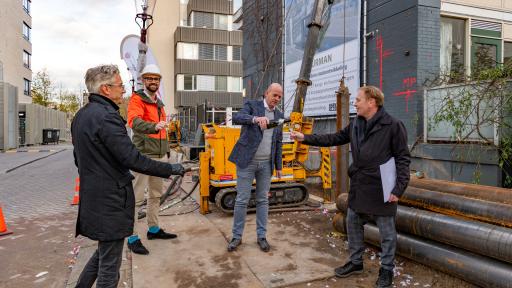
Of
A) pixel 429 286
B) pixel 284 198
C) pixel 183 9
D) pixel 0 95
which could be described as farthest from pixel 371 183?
pixel 183 9

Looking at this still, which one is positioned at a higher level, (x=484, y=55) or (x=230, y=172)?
(x=484, y=55)

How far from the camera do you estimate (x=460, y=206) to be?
3.76 metres

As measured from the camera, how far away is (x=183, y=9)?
38.9 meters

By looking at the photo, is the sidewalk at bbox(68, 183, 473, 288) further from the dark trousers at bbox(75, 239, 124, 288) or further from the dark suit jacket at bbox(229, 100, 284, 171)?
the dark suit jacket at bbox(229, 100, 284, 171)

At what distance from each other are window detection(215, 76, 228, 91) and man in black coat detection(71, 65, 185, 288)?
33947 millimetres

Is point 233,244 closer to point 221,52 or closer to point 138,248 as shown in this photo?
point 138,248

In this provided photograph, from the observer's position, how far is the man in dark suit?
4375 mm

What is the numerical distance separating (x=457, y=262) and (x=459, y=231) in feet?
0.91

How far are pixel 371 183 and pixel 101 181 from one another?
2281 mm

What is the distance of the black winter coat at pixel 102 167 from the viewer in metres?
2.52

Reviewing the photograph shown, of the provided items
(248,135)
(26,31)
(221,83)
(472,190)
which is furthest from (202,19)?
(472,190)

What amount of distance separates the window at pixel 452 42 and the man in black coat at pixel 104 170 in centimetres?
750

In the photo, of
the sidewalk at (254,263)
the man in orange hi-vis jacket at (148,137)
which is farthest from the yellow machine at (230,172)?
the man in orange hi-vis jacket at (148,137)

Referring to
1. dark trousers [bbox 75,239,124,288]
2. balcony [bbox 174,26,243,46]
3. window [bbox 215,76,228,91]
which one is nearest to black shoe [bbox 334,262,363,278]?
dark trousers [bbox 75,239,124,288]
